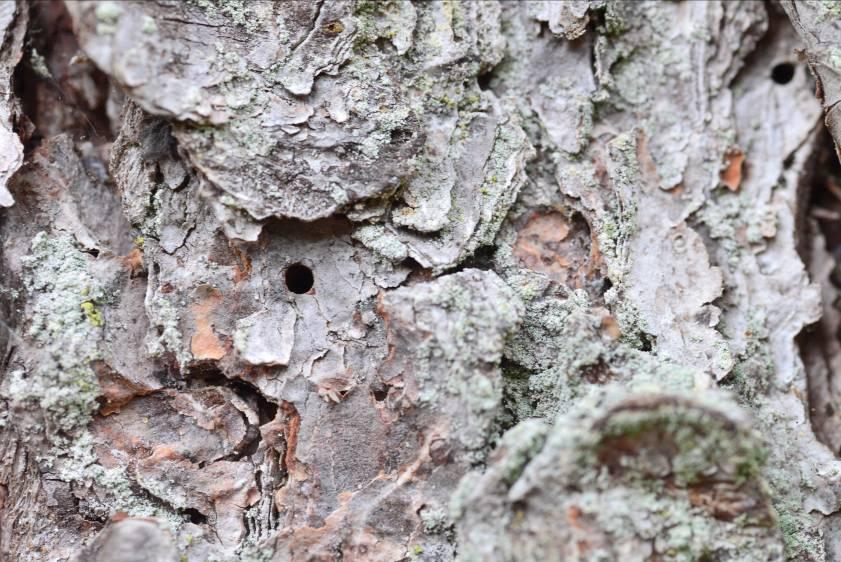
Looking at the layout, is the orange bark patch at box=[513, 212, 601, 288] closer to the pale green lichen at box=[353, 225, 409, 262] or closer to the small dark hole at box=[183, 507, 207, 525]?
the pale green lichen at box=[353, 225, 409, 262]

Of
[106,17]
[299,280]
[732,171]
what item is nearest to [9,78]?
[106,17]

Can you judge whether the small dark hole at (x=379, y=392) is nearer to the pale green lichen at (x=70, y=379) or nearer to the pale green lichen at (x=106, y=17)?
the pale green lichen at (x=70, y=379)

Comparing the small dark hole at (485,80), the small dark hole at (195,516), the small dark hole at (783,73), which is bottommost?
the small dark hole at (195,516)

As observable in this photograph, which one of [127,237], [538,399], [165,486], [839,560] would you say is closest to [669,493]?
[538,399]

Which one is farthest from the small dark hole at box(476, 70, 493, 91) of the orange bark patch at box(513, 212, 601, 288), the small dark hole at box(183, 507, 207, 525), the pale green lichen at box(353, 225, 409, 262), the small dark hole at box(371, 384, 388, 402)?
the small dark hole at box(183, 507, 207, 525)

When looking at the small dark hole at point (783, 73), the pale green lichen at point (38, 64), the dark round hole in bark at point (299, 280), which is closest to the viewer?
the dark round hole in bark at point (299, 280)

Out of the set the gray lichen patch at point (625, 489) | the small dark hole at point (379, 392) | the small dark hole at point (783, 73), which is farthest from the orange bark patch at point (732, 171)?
the small dark hole at point (379, 392)

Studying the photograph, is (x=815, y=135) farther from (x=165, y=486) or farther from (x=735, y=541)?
(x=165, y=486)
